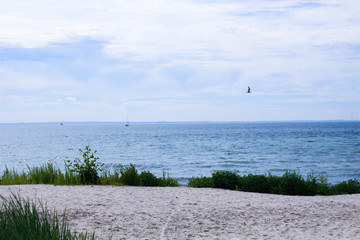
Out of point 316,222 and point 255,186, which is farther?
point 255,186

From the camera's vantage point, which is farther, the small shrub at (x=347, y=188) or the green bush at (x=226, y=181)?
the small shrub at (x=347, y=188)

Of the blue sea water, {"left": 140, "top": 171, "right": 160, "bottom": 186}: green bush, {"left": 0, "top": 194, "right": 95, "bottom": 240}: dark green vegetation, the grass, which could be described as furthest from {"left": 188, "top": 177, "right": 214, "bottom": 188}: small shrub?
{"left": 0, "top": 194, "right": 95, "bottom": 240}: dark green vegetation

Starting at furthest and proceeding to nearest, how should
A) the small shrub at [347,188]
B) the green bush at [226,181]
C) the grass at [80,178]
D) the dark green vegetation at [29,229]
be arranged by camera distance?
the small shrub at [347,188]
the green bush at [226,181]
the grass at [80,178]
the dark green vegetation at [29,229]

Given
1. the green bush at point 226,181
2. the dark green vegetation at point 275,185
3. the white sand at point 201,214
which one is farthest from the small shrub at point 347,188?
the green bush at point 226,181

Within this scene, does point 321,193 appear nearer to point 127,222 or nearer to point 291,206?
point 291,206

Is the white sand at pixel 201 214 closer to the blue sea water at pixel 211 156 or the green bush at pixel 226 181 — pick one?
the green bush at pixel 226 181

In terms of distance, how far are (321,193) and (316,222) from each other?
4.92 meters

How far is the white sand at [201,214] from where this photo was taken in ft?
25.5

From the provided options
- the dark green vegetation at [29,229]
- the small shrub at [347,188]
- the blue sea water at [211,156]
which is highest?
the dark green vegetation at [29,229]

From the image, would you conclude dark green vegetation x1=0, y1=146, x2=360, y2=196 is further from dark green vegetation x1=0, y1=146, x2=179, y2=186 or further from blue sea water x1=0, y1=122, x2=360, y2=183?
blue sea water x1=0, y1=122, x2=360, y2=183

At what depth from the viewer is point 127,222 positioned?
27.0 ft

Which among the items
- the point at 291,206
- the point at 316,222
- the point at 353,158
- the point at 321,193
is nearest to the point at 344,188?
the point at 321,193

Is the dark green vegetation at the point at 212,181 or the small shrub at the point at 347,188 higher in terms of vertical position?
the dark green vegetation at the point at 212,181

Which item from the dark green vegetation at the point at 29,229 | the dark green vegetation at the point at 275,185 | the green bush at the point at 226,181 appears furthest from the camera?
the green bush at the point at 226,181
